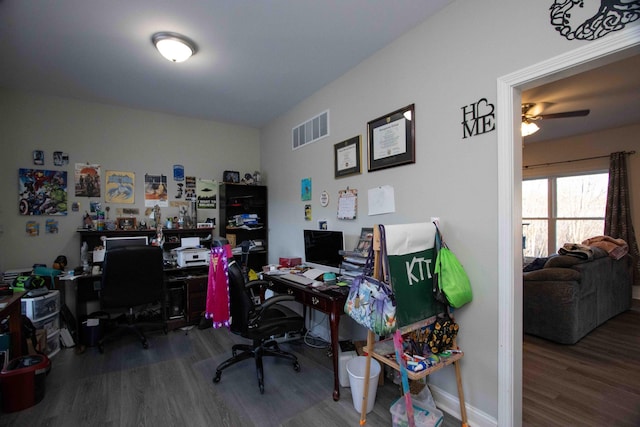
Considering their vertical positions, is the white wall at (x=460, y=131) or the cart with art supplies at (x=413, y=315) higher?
the white wall at (x=460, y=131)

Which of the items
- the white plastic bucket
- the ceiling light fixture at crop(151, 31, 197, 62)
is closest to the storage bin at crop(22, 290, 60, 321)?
the ceiling light fixture at crop(151, 31, 197, 62)

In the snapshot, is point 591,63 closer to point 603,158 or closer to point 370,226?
point 370,226

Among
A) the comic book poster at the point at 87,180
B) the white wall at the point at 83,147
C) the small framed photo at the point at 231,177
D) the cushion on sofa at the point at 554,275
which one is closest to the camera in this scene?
the cushion on sofa at the point at 554,275

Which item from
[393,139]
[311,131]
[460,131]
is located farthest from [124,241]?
[460,131]

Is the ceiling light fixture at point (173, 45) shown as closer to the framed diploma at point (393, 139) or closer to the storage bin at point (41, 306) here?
the framed diploma at point (393, 139)

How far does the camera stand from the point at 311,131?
329cm

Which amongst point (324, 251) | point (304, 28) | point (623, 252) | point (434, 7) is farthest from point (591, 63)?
point (623, 252)

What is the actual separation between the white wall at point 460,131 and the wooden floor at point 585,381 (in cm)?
60

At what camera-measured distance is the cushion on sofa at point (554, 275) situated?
2.82 meters

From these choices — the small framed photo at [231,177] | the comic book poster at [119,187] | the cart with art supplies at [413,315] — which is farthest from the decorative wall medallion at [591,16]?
the comic book poster at [119,187]

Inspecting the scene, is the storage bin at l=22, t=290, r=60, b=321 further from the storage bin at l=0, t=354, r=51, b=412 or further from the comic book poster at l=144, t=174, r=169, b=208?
the comic book poster at l=144, t=174, r=169, b=208

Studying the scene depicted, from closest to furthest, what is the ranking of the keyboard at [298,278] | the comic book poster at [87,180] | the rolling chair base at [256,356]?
the rolling chair base at [256,356] → the keyboard at [298,278] → the comic book poster at [87,180]

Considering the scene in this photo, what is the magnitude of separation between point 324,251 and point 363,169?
33.0 inches

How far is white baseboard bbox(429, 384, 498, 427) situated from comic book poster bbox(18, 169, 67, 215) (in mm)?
4047
